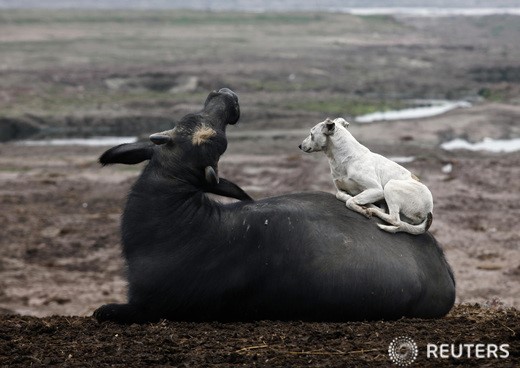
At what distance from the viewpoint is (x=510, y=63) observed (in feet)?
158

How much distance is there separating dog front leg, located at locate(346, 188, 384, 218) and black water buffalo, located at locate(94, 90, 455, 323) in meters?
0.11

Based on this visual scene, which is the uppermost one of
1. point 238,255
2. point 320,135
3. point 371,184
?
point 320,135

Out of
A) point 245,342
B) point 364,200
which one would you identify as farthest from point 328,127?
point 245,342

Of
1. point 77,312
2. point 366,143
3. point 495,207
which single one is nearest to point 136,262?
point 77,312

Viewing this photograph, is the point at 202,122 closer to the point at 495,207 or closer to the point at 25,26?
the point at 495,207

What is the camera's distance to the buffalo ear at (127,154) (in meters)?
7.93

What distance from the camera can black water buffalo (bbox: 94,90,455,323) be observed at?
762cm

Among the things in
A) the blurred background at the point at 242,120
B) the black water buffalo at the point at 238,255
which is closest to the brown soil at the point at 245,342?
the black water buffalo at the point at 238,255

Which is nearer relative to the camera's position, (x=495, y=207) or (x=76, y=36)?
(x=495, y=207)

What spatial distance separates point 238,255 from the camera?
7.66m

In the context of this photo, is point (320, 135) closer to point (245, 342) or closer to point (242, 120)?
point (245, 342)

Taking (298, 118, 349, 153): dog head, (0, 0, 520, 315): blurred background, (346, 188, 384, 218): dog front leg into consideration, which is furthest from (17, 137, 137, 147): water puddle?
(346, 188, 384, 218): dog front leg

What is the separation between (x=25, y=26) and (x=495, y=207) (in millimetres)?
51024

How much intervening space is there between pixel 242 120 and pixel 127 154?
2461 centimetres
